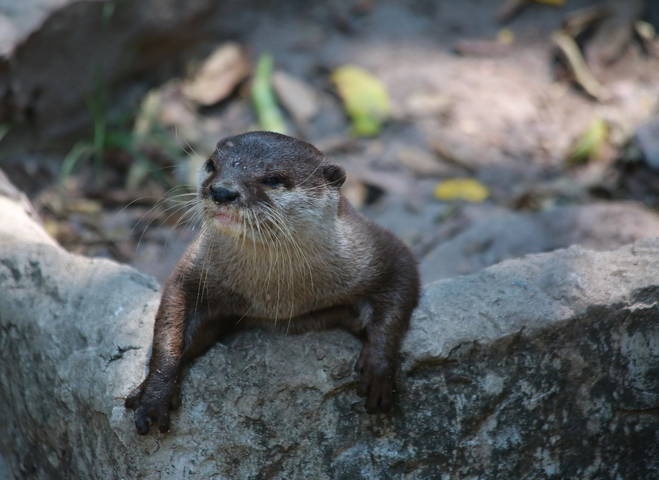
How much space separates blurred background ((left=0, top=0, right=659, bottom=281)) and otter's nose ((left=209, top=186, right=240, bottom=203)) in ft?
6.61

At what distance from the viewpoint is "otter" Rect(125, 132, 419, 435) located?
2.78 metres

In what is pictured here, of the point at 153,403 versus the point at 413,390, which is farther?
the point at 413,390

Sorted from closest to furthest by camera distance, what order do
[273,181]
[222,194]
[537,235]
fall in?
[222,194]
[273,181]
[537,235]

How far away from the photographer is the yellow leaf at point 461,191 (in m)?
5.36

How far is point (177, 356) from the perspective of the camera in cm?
282

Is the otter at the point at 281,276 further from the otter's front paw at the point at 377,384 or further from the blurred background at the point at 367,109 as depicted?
the blurred background at the point at 367,109

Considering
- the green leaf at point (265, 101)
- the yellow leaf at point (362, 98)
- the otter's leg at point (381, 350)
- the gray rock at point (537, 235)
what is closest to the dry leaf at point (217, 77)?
the green leaf at point (265, 101)

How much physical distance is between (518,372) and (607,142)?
3.26 metres

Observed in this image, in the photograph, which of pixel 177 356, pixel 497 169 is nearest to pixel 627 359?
pixel 177 356

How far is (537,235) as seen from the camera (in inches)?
179

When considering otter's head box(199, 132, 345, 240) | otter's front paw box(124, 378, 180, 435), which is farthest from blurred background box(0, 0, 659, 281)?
otter's front paw box(124, 378, 180, 435)

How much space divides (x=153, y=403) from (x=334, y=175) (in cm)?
97

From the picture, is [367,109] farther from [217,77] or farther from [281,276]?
[281,276]

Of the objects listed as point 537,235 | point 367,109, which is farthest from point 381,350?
point 367,109
